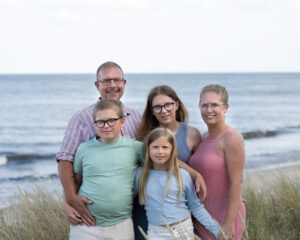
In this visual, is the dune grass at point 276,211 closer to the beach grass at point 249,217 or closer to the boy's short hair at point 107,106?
the beach grass at point 249,217

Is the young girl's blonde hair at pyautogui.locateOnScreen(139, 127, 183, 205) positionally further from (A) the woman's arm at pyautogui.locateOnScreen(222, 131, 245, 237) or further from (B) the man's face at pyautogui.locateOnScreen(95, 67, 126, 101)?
(B) the man's face at pyautogui.locateOnScreen(95, 67, 126, 101)

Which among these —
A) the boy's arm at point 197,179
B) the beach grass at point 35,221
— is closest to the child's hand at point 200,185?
the boy's arm at point 197,179

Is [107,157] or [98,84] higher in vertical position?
[98,84]

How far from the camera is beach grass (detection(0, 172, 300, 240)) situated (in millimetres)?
4199

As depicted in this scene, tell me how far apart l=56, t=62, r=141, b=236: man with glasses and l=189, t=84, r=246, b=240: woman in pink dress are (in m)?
0.75

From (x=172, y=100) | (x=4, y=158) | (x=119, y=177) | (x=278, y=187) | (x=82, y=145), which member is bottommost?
(x=4, y=158)

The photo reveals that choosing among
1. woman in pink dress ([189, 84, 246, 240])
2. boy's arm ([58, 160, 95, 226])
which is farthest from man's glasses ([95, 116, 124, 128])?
woman in pink dress ([189, 84, 246, 240])

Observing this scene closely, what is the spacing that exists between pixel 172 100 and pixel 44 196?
2.60 metres

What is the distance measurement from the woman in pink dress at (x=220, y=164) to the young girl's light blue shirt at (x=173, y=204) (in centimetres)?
13

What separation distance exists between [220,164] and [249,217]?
1.80m

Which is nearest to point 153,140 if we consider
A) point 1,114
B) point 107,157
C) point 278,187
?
point 107,157

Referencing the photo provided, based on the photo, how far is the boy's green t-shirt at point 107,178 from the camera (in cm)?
303

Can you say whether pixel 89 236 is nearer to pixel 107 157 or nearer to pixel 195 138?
pixel 107 157

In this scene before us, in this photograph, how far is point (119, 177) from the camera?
10.0ft
